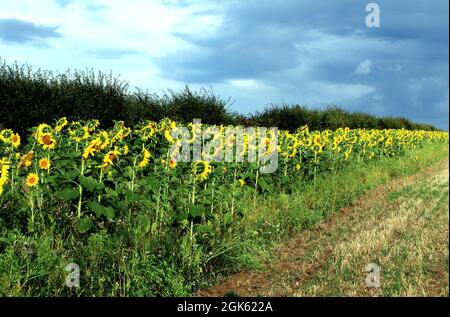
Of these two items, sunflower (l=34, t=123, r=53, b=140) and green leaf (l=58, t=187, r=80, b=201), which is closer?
green leaf (l=58, t=187, r=80, b=201)

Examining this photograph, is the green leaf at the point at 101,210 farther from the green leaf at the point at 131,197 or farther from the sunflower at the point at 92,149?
the sunflower at the point at 92,149

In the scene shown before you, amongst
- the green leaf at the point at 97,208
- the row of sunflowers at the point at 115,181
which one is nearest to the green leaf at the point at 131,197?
the row of sunflowers at the point at 115,181

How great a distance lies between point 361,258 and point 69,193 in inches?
136

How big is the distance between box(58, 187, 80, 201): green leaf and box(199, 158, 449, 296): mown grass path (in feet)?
5.63

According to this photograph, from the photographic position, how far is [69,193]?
18.9ft

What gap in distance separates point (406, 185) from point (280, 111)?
13.2 metres

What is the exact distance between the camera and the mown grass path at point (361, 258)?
216 inches

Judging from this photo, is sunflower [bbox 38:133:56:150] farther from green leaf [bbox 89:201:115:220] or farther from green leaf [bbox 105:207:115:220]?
green leaf [bbox 105:207:115:220]

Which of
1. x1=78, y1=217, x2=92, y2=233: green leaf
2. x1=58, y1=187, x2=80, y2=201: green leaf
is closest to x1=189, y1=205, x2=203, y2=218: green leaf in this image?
x1=78, y1=217, x2=92, y2=233: green leaf

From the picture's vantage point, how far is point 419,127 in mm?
45094

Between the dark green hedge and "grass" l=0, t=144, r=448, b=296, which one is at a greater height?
the dark green hedge

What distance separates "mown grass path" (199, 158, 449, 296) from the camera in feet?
18.0

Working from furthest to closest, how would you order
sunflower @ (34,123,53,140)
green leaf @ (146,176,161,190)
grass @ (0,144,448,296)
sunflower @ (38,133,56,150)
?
1. sunflower @ (34,123,53,140)
2. sunflower @ (38,133,56,150)
3. green leaf @ (146,176,161,190)
4. grass @ (0,144,448,296)
